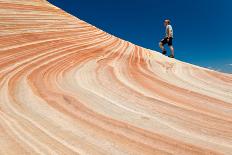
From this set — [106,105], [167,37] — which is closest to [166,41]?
[167,37]

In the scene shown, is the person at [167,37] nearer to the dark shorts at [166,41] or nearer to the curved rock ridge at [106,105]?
the dark shorts at [166,41]

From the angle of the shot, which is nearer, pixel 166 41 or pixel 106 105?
pixel 106 105

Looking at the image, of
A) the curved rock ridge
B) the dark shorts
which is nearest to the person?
the dark shorts

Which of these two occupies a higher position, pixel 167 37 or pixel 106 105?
pixel 167 37

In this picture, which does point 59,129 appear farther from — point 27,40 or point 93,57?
point 27,40

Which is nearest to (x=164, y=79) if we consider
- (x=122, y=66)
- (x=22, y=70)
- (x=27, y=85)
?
(x=122, y=66)

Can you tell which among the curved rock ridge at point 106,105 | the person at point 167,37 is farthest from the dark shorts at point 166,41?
the curved rock ridge at point 106,105

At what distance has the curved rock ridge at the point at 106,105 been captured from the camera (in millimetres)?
2008

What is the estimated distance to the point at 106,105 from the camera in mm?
2785

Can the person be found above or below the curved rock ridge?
above

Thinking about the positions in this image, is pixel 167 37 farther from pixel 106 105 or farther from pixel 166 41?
pixel 106 105

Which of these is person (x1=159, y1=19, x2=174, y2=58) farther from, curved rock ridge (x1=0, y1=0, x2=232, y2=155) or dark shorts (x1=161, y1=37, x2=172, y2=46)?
curved rock ridge (x1=0, y1=0, x2=232, y2=155)

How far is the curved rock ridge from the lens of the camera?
2008 millimetres

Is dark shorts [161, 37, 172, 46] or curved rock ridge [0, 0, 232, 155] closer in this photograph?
curved rock ridge [0, 0, 232, 155]
